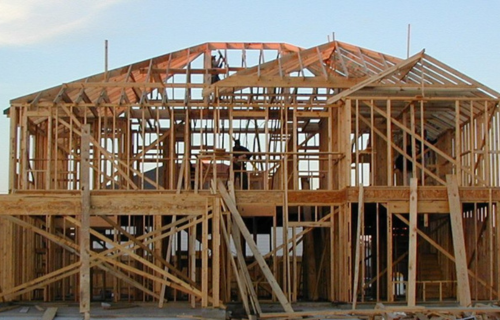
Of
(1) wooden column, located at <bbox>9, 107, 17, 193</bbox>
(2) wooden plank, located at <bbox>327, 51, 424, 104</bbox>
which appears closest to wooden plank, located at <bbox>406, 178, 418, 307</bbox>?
(2) wooden plank, located at <bbox>327, 51, 424, 104</bbox>

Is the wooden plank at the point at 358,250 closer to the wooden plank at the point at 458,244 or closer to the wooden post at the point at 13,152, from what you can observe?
the wooden plank at the point at 458,244

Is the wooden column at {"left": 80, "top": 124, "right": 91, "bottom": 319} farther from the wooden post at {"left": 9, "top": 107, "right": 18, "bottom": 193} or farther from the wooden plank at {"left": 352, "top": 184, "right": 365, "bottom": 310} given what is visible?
the wooden plank at {"left": 352, "top": 184, "right": 365, "bottom": 310}

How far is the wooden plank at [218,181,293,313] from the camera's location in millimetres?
19219

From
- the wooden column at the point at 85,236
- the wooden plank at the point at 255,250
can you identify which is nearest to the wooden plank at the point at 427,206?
the wooden plank at the point at 255,250

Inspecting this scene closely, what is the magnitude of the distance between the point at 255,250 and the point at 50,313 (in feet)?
16.4

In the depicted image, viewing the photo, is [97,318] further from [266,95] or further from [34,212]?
[266,95]

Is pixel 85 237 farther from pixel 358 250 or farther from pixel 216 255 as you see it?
pixel 358 250

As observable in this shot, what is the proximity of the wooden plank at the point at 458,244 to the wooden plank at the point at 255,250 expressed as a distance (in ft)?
14.5

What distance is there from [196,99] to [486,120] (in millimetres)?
9121

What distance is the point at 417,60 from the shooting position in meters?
22.8

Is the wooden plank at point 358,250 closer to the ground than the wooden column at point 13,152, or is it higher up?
closer to the ground

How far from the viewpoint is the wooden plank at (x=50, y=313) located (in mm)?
19219

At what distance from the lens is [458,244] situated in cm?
2128

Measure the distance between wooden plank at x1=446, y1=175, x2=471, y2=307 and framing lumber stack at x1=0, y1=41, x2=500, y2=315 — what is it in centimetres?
4
